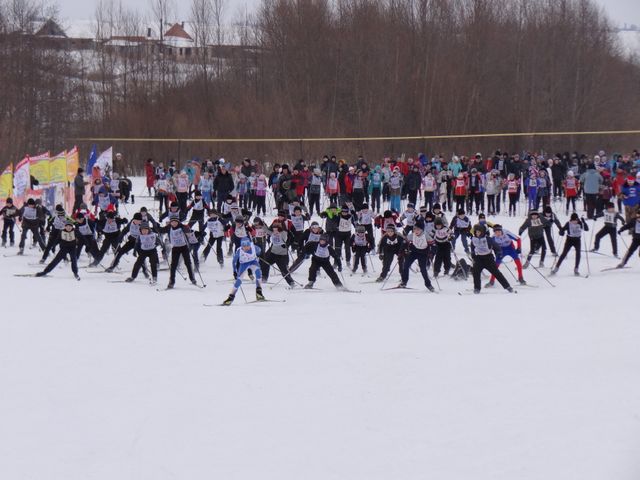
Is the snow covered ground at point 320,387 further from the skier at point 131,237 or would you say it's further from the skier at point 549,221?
the skier at point 549,221

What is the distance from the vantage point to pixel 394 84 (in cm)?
4984

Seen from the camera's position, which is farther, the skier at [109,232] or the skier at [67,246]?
the skier at [109,232]

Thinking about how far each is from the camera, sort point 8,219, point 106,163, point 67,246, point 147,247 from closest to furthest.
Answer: point 147,247
point 67,246
point 8,219
point 106,163

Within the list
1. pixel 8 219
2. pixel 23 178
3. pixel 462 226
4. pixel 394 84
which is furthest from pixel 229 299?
pixel 394 84

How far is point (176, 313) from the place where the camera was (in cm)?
1689

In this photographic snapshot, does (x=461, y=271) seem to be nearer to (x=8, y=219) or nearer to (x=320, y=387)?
(x=320, y=387)

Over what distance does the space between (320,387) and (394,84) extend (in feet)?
129

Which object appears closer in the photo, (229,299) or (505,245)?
(229,299)

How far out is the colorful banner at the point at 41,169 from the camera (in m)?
27.5

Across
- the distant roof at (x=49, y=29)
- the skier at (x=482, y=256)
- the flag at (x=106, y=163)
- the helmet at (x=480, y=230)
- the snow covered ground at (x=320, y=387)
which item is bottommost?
the snow covered ground at (x=320, y=387)

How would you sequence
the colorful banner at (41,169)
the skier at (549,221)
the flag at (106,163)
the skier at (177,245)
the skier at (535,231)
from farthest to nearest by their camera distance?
the flag at (106,163)
the colorful banner at (41,169)
the skier at (549,221)
the skier at (535,231)
the skier at (177,245)

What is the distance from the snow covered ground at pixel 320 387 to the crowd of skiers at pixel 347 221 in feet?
4.61

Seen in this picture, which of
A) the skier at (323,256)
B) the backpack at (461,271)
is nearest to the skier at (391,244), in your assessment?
the skier at (323,256)

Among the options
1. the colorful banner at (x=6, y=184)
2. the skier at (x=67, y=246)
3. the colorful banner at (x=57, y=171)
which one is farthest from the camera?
the colorful banner at (x=57, y=171)
